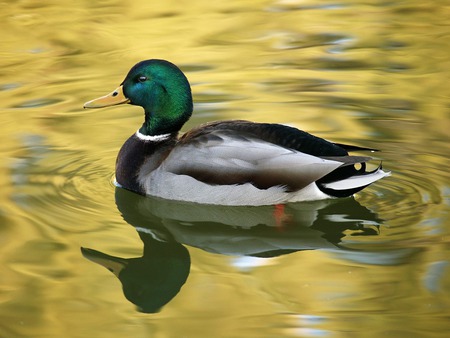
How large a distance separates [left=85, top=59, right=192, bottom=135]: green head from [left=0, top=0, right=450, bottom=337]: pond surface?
577mm

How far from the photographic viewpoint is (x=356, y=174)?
22.3ft

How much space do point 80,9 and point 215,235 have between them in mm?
6499

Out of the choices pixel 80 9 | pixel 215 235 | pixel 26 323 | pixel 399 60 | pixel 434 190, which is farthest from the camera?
pixel 80 9

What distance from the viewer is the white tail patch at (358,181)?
6648 mm

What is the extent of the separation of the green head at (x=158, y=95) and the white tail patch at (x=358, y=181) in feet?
4.09

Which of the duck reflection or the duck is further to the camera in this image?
the duck

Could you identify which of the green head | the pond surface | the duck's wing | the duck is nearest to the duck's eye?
the green head

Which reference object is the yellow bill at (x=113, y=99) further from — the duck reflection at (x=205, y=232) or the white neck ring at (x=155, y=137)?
the duck reflection at (x=205, y=232)

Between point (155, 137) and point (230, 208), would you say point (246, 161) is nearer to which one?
point (230, 208)

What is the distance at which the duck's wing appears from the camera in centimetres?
678

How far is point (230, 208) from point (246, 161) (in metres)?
0.35

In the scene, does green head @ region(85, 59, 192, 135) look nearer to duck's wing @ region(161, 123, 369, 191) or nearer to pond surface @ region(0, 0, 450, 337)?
duck's wing @ region(161, 123, 369, 191)

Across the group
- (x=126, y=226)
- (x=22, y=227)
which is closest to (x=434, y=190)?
(x=126, y=226)

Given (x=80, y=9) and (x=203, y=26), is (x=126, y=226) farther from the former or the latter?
(x=80, y=9)
